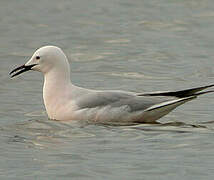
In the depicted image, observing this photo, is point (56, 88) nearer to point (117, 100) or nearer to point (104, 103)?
point (104, 103)

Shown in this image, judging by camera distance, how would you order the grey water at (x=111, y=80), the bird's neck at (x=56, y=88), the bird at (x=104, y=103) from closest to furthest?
the grey water at (x=111, y=80) → the bird at (x=104, y=103) → the bird's neck at (x=56, y=88)

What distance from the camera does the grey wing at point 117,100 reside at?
11602 millimetres

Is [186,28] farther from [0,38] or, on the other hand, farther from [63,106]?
[63,106]

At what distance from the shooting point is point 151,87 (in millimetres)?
14641

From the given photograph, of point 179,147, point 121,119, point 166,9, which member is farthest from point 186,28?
point 179,147

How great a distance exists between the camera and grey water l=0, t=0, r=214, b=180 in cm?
960

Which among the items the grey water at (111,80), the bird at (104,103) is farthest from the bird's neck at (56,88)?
the grey water at (111,80)

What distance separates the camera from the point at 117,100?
11.7 metres

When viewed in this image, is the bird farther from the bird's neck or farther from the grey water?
the grey water

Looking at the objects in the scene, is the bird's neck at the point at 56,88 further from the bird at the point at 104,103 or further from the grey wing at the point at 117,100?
the grey wing at the point at 117,100

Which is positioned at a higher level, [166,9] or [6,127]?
[166,9]

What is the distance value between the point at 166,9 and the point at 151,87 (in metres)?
7.50

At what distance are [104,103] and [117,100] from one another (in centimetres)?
20

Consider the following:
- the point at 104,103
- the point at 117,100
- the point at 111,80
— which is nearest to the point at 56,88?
the point at 104,103
